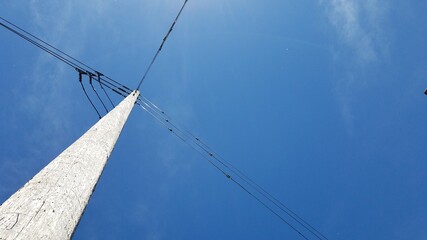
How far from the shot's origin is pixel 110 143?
12.8 feet

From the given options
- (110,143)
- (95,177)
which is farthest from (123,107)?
(95,177)

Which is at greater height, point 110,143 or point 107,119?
point 107,119

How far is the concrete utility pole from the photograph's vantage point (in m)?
1.85

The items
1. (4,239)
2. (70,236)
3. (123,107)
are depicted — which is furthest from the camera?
(123,107)

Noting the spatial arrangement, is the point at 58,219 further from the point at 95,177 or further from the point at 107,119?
the point at 107,119

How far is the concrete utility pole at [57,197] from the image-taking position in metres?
1.85

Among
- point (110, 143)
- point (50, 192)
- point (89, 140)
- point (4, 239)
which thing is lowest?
point (4, 239)

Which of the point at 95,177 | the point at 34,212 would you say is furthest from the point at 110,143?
the point at 34,212

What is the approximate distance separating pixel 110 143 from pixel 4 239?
7.45 feet

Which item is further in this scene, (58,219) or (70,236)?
(70,236)

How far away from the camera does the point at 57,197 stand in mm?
2238

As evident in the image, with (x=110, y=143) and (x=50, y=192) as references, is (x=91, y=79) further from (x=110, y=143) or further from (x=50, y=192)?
(x=50, y=192)

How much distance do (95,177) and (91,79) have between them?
6.52 metres

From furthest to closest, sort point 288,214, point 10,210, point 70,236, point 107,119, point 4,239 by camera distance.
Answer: point 288,214 → point 107,119 → point 70,236 → point 10,210 → point 4,239
